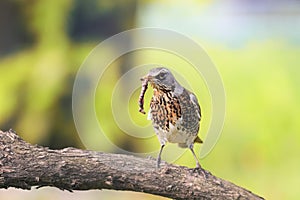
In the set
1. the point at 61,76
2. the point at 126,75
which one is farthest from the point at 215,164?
the point at 61,76

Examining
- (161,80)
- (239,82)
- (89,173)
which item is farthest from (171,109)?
(239,82)

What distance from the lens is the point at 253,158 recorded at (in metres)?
1.11

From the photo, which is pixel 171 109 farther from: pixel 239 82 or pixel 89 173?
pixel 239 82

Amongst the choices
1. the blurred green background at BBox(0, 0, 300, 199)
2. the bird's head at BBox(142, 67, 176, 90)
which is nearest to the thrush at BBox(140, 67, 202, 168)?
the bird's head at BBox(142, 67, 176, 90)

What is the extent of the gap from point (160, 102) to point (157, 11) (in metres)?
0.34

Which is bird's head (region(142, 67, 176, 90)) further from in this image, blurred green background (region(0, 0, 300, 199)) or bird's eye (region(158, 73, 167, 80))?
blurred green background (region(0, 0, 300, 199))

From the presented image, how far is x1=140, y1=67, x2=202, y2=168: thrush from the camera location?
0.82m

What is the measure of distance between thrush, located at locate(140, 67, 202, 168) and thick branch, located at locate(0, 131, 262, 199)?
1.5 inches

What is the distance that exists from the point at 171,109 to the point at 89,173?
0.16 metres

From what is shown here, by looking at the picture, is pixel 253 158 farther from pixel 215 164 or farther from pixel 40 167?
pixel 40 167

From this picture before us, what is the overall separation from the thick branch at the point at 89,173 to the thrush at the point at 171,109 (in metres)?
0.04

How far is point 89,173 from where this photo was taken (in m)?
0.82

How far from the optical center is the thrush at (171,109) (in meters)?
0.82

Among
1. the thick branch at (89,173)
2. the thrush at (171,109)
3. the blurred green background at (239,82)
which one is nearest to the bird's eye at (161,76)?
the thrush at (171,109)
